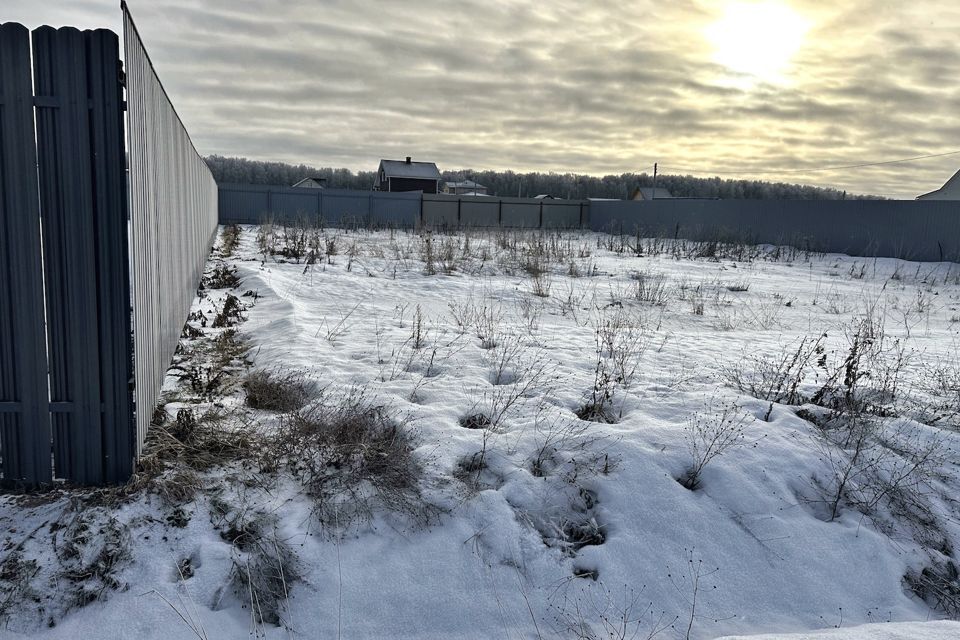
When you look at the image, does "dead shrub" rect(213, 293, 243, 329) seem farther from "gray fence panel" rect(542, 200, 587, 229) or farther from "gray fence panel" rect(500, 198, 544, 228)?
"gray fence panel" rect(542, 200, 587, 229)

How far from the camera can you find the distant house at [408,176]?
1922 inches

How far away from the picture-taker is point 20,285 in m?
2.93

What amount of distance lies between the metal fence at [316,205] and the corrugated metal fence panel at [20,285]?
2511 cm

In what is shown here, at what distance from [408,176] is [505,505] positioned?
47658mm

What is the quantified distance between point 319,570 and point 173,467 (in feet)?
3.56

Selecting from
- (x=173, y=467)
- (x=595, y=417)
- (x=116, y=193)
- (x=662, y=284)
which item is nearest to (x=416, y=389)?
(x=595, y=417)

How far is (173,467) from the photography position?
10.7 ft

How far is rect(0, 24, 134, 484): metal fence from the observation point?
109 inches

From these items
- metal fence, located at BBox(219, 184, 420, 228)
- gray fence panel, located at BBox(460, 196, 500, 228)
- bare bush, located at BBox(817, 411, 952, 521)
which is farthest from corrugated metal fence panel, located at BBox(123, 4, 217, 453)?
gray fence panel, located at BBox(460, 196, 500, 228)

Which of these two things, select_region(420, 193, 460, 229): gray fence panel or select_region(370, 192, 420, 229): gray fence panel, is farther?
select_region(420, 193, 460, 229): gray fence panel

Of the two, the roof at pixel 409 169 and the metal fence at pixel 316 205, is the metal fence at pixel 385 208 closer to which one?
the metal fence at pixel 316 205

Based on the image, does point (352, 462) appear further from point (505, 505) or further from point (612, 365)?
point (612, 365)

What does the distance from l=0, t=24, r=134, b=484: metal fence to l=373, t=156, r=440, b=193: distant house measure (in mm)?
46934

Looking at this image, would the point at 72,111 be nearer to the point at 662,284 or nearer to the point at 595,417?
the point at 595,417
